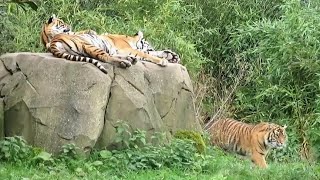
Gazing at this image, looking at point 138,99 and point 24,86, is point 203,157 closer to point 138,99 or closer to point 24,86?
point 138,99

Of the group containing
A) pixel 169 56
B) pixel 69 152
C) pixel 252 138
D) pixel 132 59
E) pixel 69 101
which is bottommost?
pixel 252 138

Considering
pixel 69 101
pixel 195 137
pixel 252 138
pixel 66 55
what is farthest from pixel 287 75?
pixel 69 101

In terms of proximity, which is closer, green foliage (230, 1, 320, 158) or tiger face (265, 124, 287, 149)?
tiger face (265, 124, 287, 149)

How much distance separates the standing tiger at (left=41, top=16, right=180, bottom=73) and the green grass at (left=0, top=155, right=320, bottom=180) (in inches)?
56.0

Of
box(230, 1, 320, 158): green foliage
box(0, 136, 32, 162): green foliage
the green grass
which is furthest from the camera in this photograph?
box(230, 1, 320, 158): green foliage

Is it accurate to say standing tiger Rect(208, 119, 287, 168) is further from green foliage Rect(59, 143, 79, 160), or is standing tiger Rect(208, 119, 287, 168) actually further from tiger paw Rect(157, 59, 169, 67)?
green foliage Rect(59, 143, 79, 160)

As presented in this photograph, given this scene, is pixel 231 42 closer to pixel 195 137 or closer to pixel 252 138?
pixel 252 138

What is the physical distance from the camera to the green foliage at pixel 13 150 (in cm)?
699

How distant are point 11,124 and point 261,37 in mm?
5743

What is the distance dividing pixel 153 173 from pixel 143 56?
224cm

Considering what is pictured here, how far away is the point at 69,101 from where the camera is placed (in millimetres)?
7516

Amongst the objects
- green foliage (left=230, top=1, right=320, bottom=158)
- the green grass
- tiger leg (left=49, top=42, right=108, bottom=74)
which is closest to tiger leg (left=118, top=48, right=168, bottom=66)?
tiger leg (left=49, top=42, right=108, bottom=74)

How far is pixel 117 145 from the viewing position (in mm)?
7641

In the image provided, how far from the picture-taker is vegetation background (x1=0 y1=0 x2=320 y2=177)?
10.9 m
